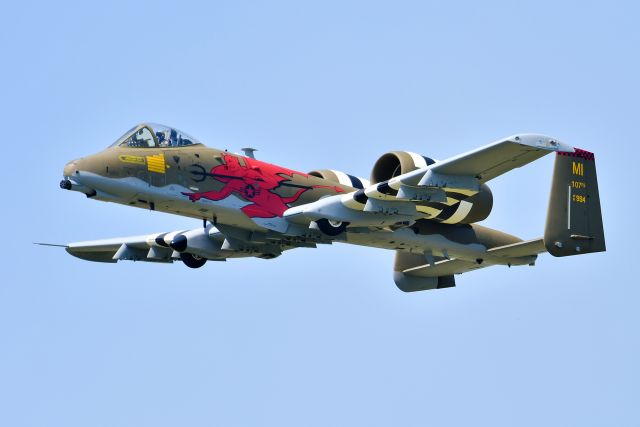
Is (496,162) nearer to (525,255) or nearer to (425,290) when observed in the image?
(525,255)

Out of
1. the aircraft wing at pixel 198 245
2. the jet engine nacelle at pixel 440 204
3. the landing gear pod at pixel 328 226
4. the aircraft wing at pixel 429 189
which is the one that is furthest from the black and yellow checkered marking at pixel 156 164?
the jet engine nacelle at pixel 440 204

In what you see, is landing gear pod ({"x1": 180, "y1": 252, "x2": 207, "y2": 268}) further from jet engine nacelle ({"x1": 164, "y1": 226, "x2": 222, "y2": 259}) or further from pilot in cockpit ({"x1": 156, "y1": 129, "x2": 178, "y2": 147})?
pilot in cockpit ({"x1": 156, "y1": 129, "x2": 178, "y2": 147})

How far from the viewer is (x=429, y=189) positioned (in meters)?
31.1

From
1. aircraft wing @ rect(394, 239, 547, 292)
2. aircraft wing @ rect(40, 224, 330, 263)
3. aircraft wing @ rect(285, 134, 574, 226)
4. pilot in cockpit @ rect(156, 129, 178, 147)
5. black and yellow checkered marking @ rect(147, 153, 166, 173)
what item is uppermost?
pilot in cockpit @ rect(156, 129, 178, 147)

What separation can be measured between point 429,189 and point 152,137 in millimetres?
7085

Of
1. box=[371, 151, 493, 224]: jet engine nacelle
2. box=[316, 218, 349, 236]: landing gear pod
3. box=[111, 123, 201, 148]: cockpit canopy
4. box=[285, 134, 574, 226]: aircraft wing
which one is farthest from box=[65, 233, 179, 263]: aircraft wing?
box=[371, 151, 493, 224]: jet engine nacelle

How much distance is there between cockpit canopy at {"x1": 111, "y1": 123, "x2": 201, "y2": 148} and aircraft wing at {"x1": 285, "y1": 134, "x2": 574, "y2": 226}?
3.35 metres

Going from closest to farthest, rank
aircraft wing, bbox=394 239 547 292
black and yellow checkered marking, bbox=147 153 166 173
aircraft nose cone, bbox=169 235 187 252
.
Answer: black and yellow checkered marking, bbox=147 153 166 173, aircraft nose cone, bbox=169 235 187 252, aircraft wing, bbox=394 239 547 292

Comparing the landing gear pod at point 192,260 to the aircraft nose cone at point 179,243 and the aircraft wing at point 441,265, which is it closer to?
the aircraft nose cone at point 179,243

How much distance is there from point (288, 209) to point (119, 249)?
795 cm

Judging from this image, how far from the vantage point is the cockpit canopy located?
3200 cm

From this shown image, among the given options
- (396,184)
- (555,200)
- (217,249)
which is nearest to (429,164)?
(396,184)

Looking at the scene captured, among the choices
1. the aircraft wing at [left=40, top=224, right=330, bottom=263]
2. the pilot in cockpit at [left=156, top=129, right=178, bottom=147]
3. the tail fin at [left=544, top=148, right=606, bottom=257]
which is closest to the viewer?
the pilot in cockpit at [left=156, top=129, right=178, bottom=147]

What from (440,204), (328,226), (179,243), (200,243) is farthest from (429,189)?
(179,243)
